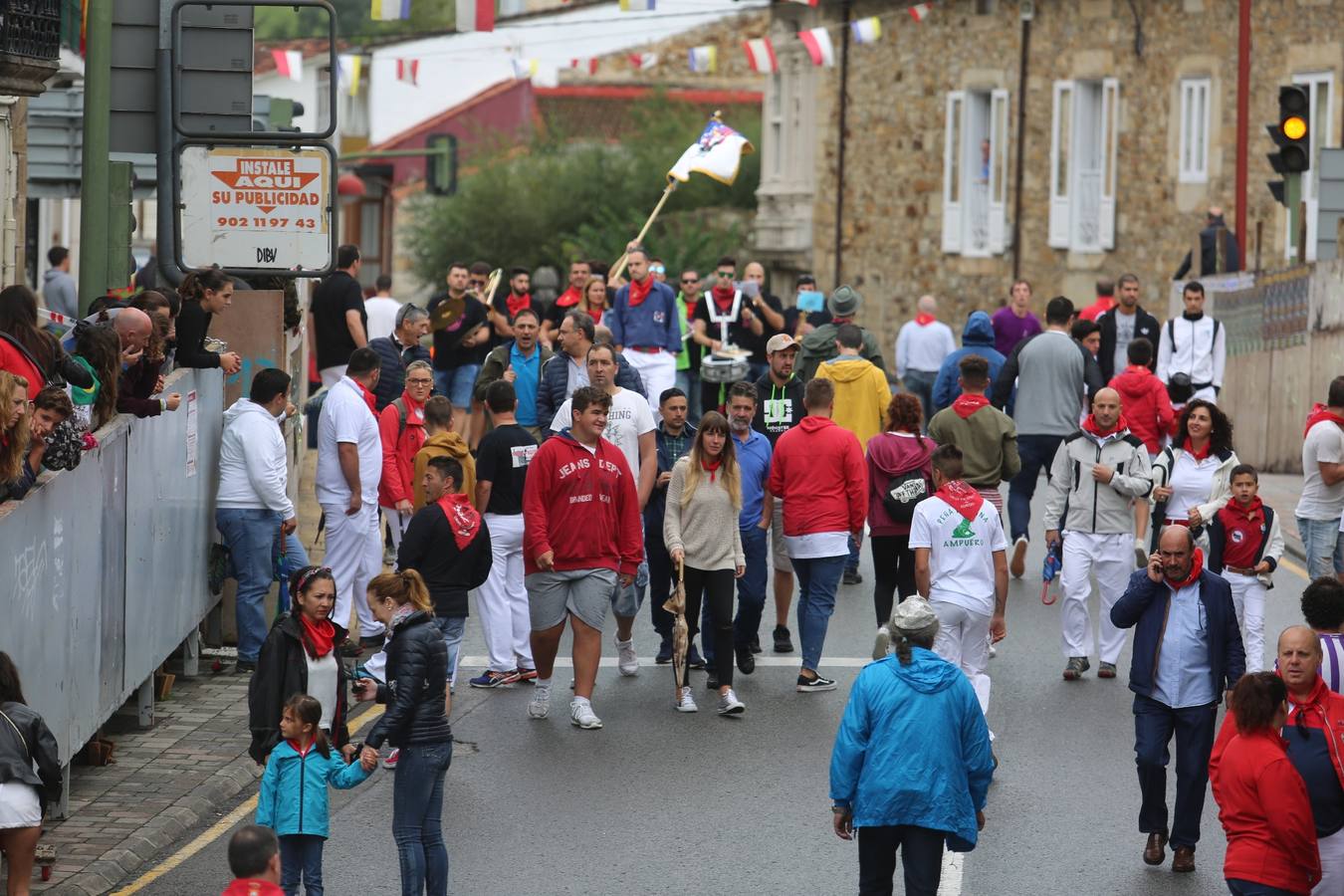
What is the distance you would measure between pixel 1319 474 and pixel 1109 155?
64.7 ft

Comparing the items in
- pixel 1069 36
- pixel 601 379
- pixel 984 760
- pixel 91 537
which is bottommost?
pixel 984 760

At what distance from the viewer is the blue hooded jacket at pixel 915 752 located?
7.59m

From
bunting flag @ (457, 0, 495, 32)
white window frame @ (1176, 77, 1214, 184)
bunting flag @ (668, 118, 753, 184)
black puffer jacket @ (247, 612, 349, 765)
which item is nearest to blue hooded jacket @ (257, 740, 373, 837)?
black puffer jacket @ (247, 612, 349, 765)

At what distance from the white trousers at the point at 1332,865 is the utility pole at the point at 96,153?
7798mm

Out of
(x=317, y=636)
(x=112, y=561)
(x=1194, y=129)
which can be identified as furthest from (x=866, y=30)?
(x=317, y=636)

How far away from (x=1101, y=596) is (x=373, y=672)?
4.57m

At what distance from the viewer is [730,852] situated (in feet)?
30.9

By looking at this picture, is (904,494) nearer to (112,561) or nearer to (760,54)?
(112,561)

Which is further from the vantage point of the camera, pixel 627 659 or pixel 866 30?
pixel 866 30

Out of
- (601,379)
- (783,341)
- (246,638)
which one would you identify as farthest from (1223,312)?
(246,638)

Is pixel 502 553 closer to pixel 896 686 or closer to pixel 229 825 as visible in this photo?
pixel 229 825

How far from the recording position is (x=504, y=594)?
12.5 m

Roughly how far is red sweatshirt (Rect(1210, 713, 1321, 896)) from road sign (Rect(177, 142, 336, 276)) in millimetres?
7205

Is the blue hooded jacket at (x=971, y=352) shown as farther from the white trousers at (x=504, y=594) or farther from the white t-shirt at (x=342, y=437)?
the white t-shirt at (x=342, y=437)
